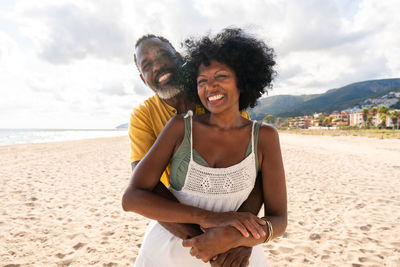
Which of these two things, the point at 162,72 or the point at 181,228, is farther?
the point at 162,72

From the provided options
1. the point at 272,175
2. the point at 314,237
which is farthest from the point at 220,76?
the point at 314,237

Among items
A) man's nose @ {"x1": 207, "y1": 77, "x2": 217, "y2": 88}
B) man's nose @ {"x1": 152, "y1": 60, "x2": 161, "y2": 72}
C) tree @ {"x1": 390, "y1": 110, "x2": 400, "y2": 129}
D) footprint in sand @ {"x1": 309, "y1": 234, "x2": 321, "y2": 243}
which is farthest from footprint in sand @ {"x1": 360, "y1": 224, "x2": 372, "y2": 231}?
tree @ {"x1": 390, "y1": 110, "x2": 400, "y2": 129}

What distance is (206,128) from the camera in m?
1.78

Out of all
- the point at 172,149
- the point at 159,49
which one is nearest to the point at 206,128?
the point at 172,149

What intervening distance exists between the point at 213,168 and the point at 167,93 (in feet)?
3.26

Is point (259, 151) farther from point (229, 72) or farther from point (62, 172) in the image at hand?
point (62, 172)

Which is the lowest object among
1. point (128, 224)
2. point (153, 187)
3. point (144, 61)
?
point (128, 224)

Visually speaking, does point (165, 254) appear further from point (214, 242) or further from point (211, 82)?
point (211, 82)

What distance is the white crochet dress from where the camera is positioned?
5.33ft

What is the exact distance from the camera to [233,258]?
5.06ft

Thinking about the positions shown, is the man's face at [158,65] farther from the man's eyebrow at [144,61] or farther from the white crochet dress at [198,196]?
the white crochet dress at [198,196]

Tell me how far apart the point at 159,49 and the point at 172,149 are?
1.16 m

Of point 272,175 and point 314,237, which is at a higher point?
point 272,175

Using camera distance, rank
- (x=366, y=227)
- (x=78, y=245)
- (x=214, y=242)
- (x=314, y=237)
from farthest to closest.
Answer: (x=366, y=227) < (x=314, y=237) < (x=78, y=245) < (x=214, y=242)
